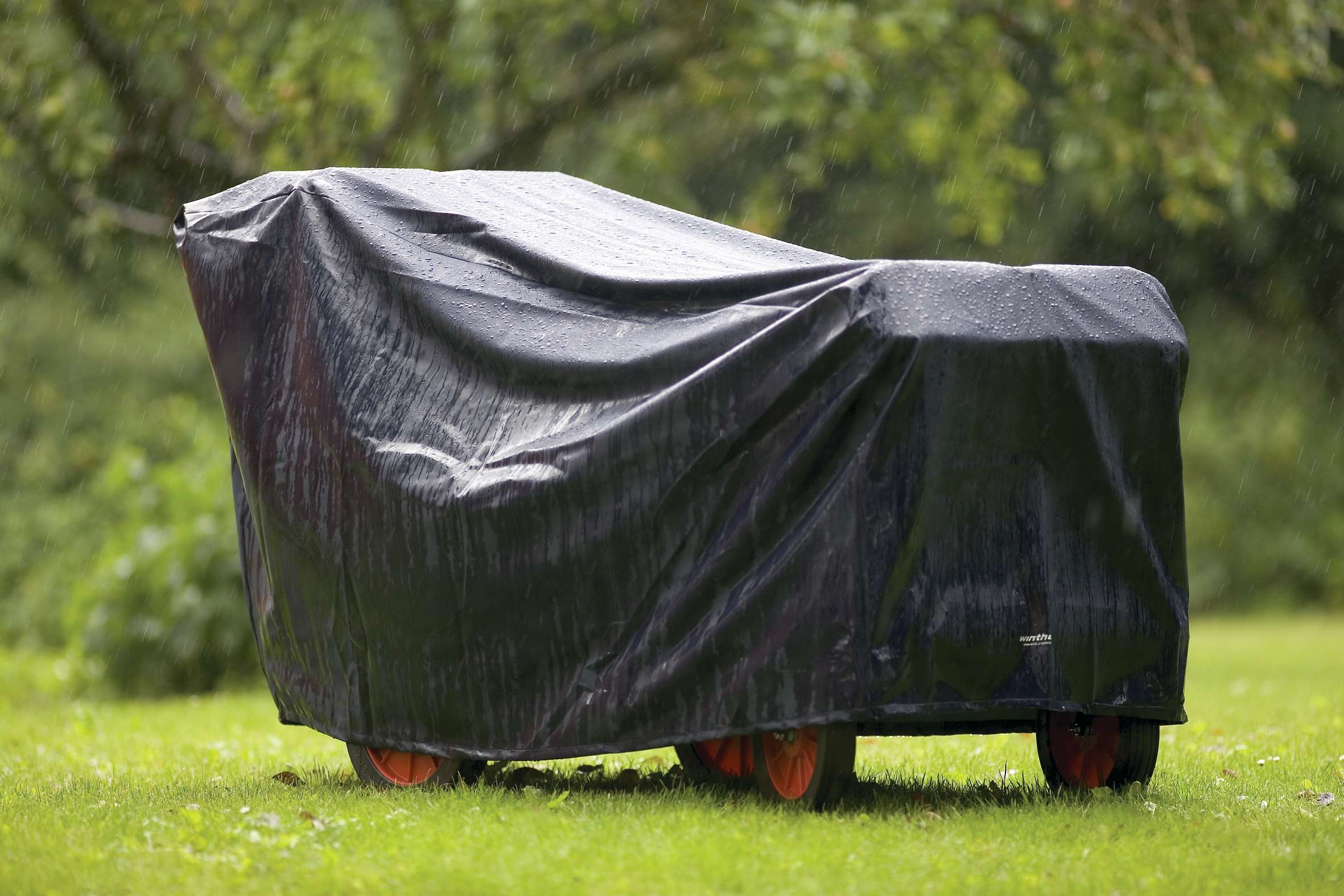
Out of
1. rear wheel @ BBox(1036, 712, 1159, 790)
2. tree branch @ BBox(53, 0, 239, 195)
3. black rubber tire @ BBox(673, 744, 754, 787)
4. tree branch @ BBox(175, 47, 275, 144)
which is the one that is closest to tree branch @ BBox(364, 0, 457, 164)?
tree branch @ BBox(175, 47, 275, 144)

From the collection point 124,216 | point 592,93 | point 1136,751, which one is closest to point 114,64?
point 124,216

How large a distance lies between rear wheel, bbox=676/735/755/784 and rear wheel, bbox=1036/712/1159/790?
1.05 meters

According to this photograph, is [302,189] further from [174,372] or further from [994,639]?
[174,372]

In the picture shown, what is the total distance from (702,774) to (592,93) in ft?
28.3

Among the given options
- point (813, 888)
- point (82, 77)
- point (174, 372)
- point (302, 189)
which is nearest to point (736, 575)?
point (813, 888)

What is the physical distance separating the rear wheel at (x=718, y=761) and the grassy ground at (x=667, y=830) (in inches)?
4.6

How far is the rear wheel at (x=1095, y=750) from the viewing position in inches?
224

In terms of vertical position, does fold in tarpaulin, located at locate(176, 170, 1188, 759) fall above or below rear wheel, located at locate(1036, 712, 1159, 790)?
above

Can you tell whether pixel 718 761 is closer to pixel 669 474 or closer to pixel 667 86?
pixel 669 474

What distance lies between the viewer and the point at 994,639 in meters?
4.96

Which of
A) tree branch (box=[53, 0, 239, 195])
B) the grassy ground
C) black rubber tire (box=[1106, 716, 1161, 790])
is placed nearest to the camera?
the grassy ground

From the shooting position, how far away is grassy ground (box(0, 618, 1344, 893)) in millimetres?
4332

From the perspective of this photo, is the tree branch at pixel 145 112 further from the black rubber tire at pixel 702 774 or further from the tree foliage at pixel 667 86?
the black rubber tire at pixel 702 774

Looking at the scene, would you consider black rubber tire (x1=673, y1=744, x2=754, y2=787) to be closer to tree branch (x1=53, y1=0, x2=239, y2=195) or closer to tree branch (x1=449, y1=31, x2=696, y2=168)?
tree branch (x1=53, y1=0, x2=239, y2=195)
